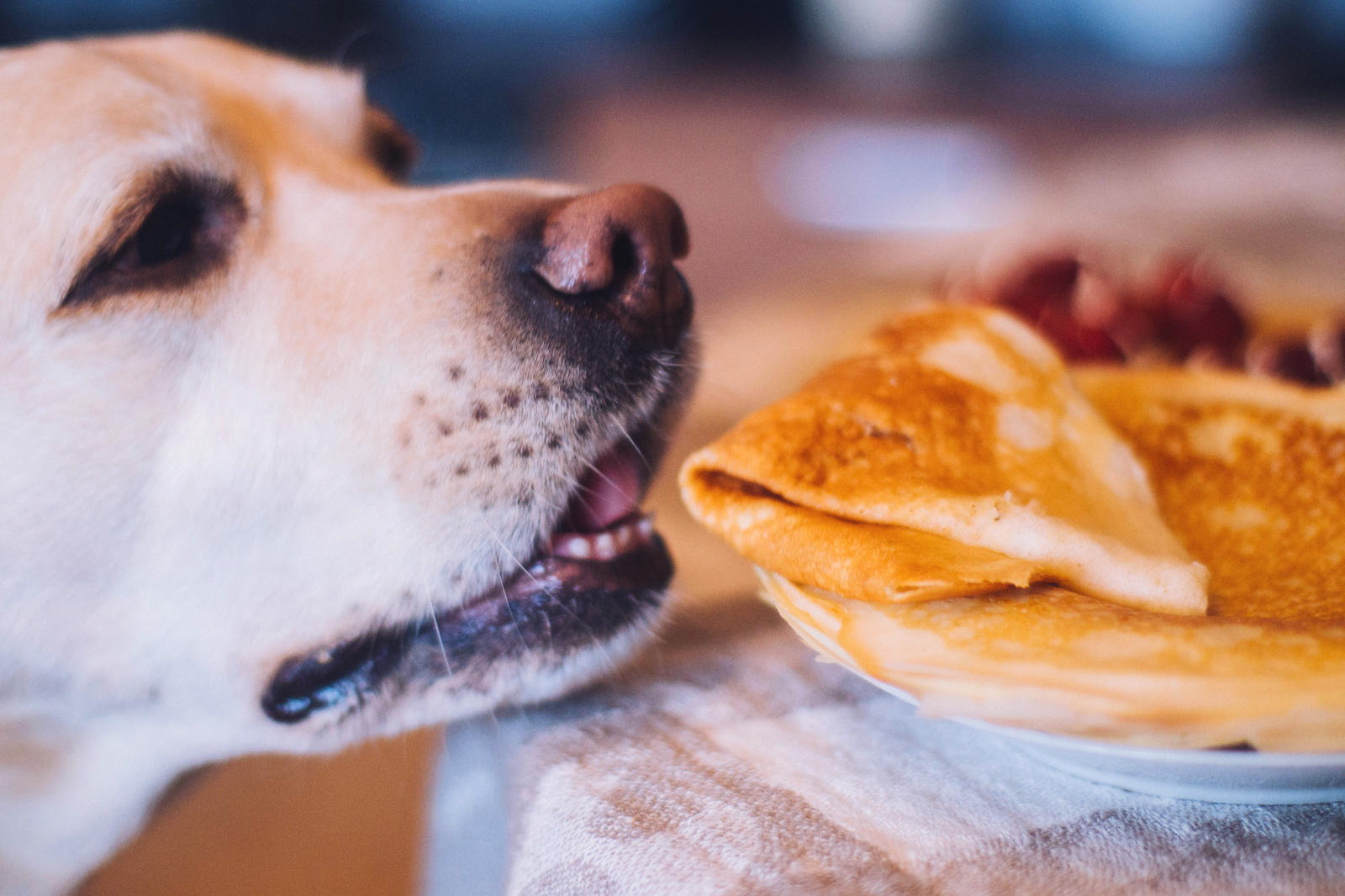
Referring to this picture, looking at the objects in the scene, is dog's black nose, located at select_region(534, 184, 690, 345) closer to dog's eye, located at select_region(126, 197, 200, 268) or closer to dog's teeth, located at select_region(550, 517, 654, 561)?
dog's teeth, located at select_region(550, 517, 654, 561)

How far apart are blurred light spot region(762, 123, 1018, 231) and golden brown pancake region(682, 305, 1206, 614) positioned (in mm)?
5079

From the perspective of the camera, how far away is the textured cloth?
0.63m

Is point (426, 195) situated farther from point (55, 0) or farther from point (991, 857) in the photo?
point (55, 0)

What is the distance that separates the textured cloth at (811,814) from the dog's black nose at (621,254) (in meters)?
0.40

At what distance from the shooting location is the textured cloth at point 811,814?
0.63 metres

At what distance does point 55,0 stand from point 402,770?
5279 millimetres

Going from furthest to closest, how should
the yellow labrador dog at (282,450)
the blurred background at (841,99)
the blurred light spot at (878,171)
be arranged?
1. the blurred light spot at (878,171)
2. the blurred background at (841,99)
3. the yellow labrador dog at (282,450)

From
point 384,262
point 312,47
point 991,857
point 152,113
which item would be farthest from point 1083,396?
point 312,47

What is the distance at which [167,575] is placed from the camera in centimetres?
91

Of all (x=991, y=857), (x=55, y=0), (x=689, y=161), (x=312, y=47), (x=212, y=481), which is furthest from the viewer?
(x=689, y=161)

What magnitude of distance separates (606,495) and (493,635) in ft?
0.66

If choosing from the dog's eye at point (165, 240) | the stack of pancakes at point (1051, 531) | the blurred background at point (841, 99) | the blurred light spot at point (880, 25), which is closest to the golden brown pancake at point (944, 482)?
the stack of pancakes at point (1051, 531)

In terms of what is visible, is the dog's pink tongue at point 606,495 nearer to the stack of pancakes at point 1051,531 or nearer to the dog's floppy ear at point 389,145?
the stack of pancakes at point 1051,531

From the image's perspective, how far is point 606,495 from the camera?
1.01 m
